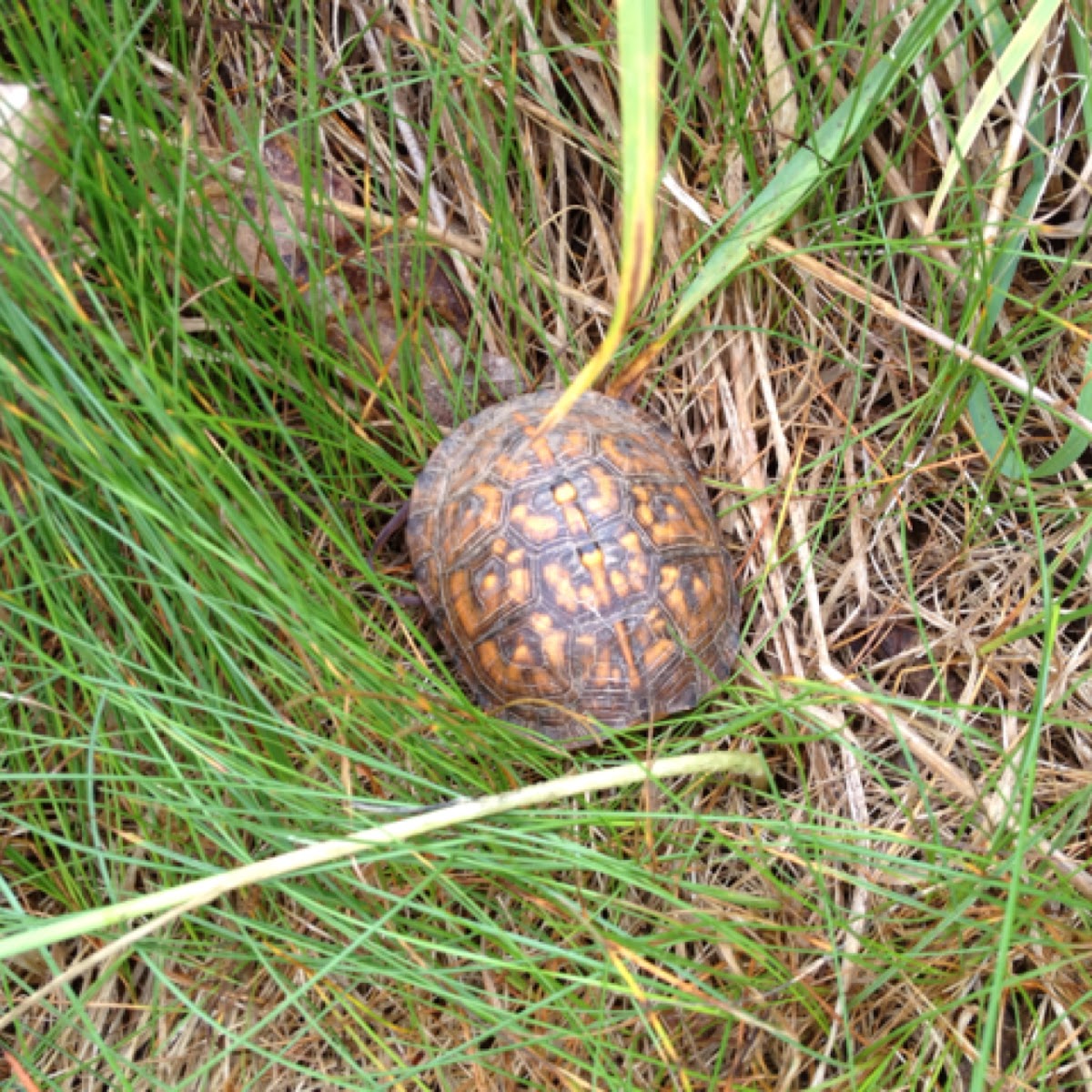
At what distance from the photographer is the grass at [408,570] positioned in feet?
4.38

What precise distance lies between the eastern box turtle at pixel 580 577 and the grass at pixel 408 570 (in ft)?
0.29

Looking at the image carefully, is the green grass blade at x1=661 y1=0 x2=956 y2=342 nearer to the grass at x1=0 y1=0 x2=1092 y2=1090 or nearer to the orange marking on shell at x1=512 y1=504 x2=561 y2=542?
the grass at x1=0 y1=0 x2=1092 y2=1090

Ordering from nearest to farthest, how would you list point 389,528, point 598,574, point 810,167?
point 810,167 < point 598,574 < point 389,528

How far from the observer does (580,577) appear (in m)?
1.63

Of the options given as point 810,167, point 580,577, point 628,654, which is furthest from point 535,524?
point 810,167

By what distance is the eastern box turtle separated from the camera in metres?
1.64

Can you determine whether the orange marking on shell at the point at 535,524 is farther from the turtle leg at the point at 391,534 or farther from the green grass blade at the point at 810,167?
the green grass blade at the point at 810,167

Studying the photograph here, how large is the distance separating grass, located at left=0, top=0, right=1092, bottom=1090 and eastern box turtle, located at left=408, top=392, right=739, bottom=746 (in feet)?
0.29

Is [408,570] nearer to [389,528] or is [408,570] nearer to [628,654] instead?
[389,528]

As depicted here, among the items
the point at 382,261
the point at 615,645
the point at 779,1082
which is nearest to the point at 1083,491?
the point at 615,645

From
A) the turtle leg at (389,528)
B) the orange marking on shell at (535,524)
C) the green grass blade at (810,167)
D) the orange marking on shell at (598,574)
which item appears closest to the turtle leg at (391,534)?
the turtle leg at (389,528)

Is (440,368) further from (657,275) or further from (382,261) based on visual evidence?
(657,275)

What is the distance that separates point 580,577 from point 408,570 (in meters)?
0.38

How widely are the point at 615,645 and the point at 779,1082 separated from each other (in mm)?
665
